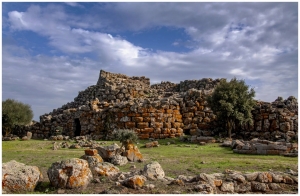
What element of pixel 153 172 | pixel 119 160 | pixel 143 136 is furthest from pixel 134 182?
pixel 143 136

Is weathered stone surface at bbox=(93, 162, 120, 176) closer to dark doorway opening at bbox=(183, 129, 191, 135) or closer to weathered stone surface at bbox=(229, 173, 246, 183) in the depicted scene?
weathered stone surface at bbox=(229, 173, 246, 183)

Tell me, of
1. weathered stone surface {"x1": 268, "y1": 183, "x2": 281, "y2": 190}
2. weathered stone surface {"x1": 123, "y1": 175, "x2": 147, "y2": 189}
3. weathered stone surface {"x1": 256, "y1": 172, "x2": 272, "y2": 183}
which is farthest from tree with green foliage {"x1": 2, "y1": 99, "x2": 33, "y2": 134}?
weathered stone surface {"x1": 268, "y1": 183, "x2": 281, "y2": 190}

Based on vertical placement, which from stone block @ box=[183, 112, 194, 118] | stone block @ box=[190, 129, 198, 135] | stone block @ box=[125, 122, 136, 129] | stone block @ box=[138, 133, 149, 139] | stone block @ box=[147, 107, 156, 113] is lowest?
stone block @ box=[138, 133, 149, 139]

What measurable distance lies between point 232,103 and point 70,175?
16911 millimetres

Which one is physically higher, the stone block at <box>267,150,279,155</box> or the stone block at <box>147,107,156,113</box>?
the stone block at <box>147,107,156,113</box>

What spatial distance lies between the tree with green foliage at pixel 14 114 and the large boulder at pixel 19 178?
2179 cm

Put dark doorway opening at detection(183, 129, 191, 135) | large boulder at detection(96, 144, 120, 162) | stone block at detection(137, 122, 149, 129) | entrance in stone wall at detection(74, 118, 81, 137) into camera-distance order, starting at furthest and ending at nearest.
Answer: entrance in stone wall at detection(74, 118, 81, 137) → dark doorway opening at detection(183, 129, 191, 135) → stone block at detection(137, 122, 149, 129) → large boulder at detection(96, 144, 120, 162)

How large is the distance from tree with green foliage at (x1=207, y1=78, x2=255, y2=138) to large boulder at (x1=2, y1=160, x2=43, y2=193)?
650 inches

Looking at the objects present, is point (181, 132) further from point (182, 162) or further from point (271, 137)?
point (182, 162)

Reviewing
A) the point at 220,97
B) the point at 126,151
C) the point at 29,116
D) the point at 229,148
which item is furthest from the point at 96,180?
the point at 29,116

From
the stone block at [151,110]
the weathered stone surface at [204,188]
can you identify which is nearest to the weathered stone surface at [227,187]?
the weathered stone surface at [204,188]

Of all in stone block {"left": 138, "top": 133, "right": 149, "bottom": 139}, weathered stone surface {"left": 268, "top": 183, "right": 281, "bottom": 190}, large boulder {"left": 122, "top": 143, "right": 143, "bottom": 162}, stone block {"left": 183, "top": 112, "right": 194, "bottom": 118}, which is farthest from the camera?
stone block {"left": 183, "top": 112, "right": 194, "bottom": 118}

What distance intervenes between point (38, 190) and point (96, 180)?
1.59 m

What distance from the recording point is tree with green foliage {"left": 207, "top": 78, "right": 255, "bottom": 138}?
2325cm
